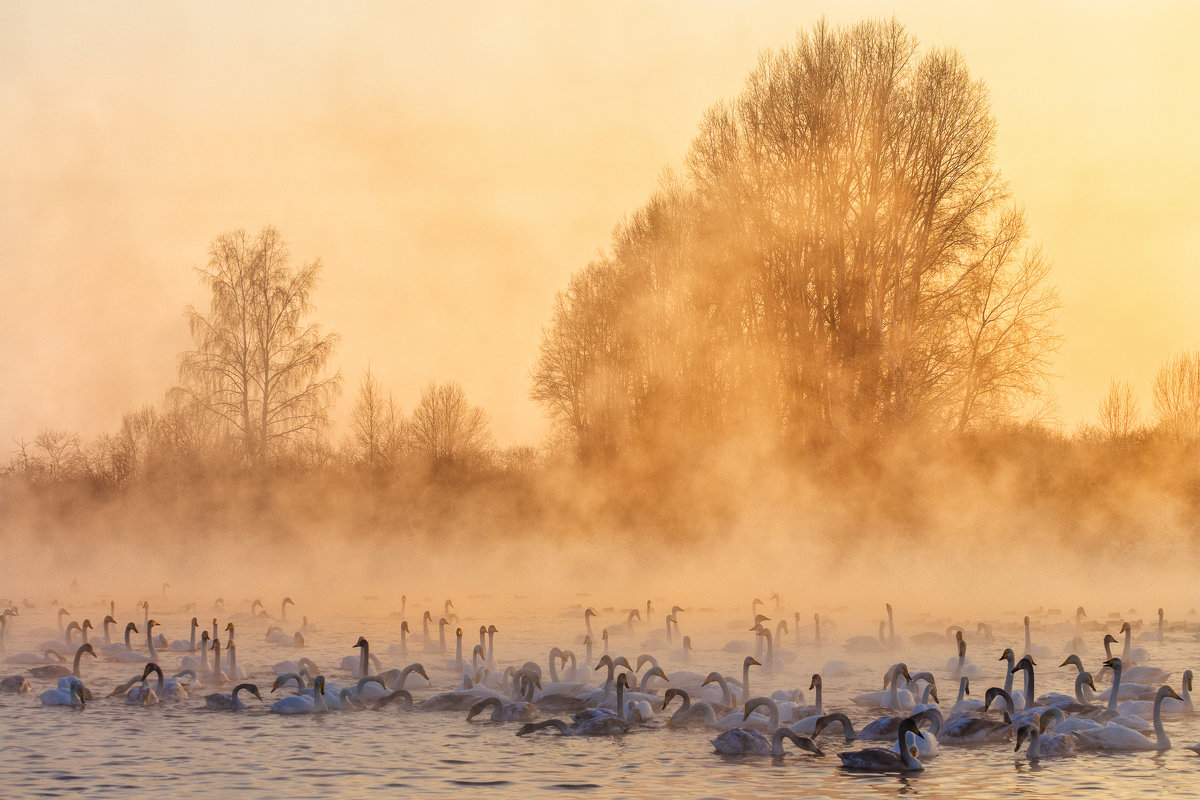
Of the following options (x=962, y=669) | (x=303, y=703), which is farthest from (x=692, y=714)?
(x=962, y=669)

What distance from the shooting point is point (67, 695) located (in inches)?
513

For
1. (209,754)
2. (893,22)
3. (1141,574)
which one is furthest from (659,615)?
(893,22)

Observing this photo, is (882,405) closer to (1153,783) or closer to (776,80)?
(776,80)

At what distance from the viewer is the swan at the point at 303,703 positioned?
12641mm

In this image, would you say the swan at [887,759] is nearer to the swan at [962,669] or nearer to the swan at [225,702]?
the swan at [962,669]

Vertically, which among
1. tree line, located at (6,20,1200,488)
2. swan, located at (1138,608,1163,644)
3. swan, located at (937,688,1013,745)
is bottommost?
swan, located at (1138,608,1163,644)

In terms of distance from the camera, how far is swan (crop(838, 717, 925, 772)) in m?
9.63

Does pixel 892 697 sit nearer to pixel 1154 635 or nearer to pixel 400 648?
pixel 400 648

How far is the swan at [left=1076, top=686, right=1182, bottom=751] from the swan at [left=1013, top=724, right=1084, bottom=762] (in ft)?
1.08

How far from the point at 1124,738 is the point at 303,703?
8135mm

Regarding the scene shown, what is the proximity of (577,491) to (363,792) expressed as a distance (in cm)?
2878

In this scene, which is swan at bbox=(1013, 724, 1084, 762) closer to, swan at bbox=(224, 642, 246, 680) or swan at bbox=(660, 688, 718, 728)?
swan at bbox=(660, 688, 718, 728)

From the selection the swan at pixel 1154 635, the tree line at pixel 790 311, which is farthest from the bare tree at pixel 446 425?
the swan at pixel 1154 635

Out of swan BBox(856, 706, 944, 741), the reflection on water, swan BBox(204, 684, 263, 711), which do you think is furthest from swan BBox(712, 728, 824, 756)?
swan BBox(204, 684, 263, 711)
